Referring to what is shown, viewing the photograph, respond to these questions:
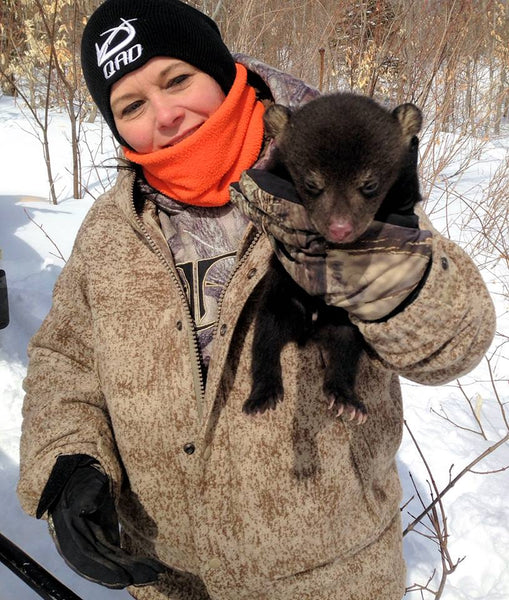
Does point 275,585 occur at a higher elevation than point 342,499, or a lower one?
lower

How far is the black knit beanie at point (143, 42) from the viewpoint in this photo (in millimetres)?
1526

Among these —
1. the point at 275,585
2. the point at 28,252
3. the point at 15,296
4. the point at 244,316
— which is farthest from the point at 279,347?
the point at 28,252

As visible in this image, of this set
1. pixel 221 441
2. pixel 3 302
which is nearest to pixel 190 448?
pixel 221 441

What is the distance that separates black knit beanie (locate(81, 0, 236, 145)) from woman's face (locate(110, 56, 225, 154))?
0.03 meters

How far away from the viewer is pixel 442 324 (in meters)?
1.09

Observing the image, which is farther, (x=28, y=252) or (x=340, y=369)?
(x=28, y=252)

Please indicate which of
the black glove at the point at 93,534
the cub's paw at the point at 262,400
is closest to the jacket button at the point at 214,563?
the black glove at the point at 93,534

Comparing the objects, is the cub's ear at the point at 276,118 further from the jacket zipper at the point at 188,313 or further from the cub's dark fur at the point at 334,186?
the jacket zipper at the point at 188,313

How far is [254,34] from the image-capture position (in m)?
5.24

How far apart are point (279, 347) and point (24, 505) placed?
2.78 feet

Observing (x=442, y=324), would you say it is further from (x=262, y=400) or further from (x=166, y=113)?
(x=166, y=113)

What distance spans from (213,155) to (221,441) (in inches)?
31.8

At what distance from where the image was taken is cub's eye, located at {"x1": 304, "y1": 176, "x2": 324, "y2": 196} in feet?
4.59

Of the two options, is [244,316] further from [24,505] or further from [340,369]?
[24,505]
